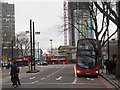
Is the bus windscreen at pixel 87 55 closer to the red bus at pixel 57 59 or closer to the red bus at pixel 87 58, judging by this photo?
the red bus at pixel 87 58

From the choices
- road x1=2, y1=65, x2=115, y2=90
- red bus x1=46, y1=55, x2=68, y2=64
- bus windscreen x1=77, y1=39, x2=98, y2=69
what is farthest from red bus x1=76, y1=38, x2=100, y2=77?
red bus x1=46, y1=55, x2=68, y2=64

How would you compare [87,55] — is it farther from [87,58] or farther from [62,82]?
[62,82]

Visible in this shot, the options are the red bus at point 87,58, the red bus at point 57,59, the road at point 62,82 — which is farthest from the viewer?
the red bus at point 57,59

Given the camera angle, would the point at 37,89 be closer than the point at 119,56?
Yes

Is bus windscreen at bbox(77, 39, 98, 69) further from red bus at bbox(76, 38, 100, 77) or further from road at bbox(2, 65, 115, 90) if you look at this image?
road at bbox(2, 65, 115, 90)

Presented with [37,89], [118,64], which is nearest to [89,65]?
[118,64]

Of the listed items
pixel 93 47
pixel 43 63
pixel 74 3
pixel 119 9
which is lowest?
pixel 43 63

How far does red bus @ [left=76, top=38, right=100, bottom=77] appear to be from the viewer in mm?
24891

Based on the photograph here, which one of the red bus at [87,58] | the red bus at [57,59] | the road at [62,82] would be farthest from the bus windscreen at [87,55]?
the red bus at [57,59]

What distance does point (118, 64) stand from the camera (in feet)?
68.5

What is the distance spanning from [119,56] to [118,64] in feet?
2.31

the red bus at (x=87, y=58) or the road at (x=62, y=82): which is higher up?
the red bus at (x=87, y=58)

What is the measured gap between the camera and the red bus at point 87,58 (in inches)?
980

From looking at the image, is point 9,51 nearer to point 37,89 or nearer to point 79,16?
point 79,16
